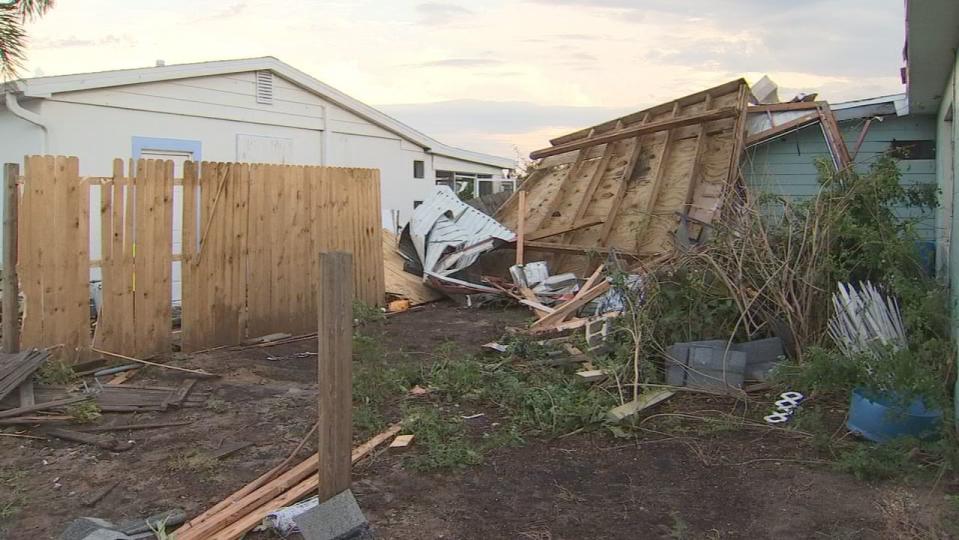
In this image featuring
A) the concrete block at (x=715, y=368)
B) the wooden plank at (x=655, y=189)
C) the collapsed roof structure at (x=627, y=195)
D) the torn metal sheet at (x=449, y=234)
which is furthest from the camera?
the torn metal sheet at (x=449, y=234)

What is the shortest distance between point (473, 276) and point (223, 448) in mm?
7080

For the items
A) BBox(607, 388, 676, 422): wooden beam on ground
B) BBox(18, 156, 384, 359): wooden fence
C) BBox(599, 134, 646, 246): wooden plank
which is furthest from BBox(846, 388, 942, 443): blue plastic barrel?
BBox(599, 134, 646, 246): wooden plank

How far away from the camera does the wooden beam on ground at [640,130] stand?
10.8 m

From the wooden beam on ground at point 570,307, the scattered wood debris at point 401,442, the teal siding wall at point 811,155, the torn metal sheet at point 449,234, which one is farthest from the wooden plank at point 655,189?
the scattered wood debris at point 401,442

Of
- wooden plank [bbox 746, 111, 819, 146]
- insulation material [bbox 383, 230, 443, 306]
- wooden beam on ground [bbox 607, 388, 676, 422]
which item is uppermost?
wooden plank [bbox 746, 111, 819, 146]

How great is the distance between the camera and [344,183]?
31.6 feet

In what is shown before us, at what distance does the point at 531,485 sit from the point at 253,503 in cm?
164

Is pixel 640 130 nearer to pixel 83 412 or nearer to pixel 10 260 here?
pixel 10 260

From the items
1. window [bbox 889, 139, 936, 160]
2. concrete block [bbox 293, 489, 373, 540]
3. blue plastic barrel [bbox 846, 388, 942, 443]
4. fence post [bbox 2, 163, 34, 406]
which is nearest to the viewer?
concrete block [bbox 293, 489, 373, 540]

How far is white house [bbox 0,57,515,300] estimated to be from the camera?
1015cm

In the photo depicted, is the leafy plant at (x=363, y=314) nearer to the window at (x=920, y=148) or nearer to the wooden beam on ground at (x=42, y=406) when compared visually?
the wooden beam on ground at (x=42, y=406)

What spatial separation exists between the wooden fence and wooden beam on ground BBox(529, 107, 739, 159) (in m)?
4.47

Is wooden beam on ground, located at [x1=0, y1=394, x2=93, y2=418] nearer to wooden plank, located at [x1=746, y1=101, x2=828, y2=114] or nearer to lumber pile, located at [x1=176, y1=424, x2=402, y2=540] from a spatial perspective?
lumber pile, located at [x1=176, y1=424, x2=402, y2=540]

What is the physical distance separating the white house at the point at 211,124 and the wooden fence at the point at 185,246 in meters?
1.54
